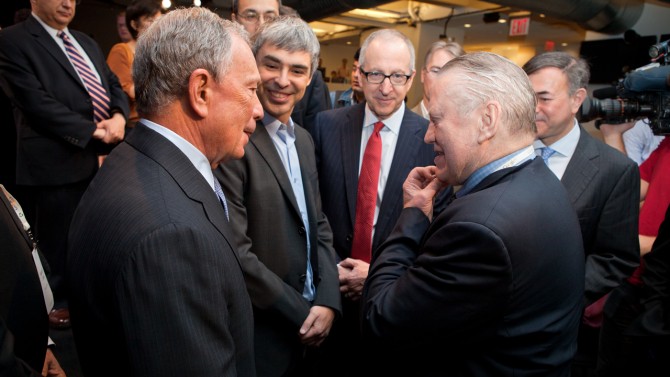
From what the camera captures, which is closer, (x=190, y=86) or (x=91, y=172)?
(x=190, y=86)

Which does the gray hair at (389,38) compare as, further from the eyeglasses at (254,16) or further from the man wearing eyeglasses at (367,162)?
the eyeglasses at (254,16)

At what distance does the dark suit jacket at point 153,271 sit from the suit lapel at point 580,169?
1.46 meters

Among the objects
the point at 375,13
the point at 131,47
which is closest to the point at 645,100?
the point at 131,47

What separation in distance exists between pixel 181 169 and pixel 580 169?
162 centimetres

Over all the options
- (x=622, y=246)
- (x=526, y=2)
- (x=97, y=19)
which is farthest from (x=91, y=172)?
(x=97, y=19)

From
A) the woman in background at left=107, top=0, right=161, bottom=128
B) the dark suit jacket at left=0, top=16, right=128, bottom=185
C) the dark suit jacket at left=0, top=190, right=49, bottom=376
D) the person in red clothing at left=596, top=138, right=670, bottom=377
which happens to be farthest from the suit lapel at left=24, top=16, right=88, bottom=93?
the person in red clothing at left=596, top=138, right=670, bottom=377

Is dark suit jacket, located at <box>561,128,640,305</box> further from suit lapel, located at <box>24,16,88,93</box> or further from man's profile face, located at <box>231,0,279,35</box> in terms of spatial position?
suit lapel, located at <box>24,16,88,93</box>

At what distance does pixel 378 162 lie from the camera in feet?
6.69

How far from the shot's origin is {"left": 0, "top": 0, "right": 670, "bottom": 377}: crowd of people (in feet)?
2.80

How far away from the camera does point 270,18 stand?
239 centimetres

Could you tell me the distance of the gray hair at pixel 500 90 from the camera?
1172 mm

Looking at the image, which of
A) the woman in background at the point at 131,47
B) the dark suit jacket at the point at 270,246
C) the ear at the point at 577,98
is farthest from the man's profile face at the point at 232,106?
the woman in background at the point at 131,47

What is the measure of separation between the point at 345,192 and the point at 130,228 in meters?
1.31

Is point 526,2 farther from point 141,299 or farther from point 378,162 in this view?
point 141,299
